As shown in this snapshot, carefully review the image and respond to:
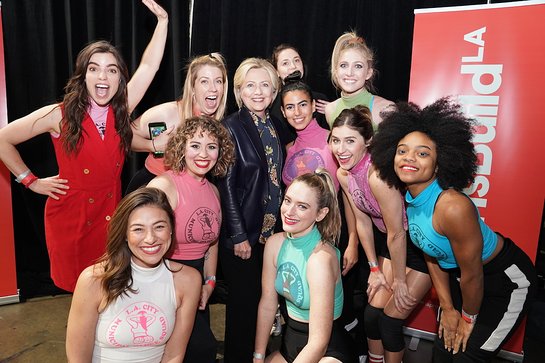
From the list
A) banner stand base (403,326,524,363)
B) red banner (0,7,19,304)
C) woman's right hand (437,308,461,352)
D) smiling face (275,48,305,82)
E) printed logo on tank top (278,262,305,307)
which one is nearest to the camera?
printed logo on tank top (278,262,305,307)

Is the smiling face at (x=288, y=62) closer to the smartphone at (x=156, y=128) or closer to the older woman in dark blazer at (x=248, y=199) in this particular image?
the older woman in dark blazer at (x=248, y=199)

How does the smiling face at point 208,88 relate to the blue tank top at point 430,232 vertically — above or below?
above

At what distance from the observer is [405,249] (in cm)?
260

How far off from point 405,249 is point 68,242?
6.40 feet

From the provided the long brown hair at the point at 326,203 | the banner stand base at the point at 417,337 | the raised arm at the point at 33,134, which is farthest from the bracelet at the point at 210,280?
the banner stand base at the point at 417,337

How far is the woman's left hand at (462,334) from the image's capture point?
235cm

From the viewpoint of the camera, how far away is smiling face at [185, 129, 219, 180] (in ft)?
8.16

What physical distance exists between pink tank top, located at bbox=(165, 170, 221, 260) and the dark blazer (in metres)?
0.13

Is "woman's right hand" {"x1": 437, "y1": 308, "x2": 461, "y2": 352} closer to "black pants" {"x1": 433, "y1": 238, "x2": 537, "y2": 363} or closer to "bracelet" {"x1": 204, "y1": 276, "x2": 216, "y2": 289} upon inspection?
"black pants" {"x1": 433, "y1": 238, "x2": 537, "y2": 363}

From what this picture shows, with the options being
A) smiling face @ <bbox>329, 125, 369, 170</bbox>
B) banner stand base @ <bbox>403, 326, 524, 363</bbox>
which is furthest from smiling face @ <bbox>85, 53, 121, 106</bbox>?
banner stand base @ <bbox>403, 326, 524, 363</bbox>

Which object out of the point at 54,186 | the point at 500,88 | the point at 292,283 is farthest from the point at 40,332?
the point at 500,88

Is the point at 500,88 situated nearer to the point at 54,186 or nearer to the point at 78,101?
the point at 78,101

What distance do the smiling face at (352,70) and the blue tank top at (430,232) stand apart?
1.05 meters

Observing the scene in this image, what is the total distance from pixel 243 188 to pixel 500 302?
4.63 ft
